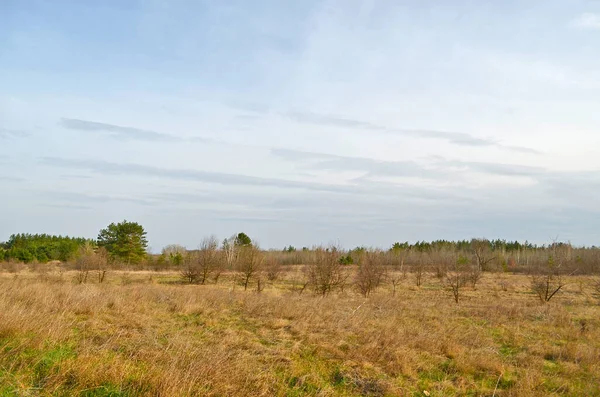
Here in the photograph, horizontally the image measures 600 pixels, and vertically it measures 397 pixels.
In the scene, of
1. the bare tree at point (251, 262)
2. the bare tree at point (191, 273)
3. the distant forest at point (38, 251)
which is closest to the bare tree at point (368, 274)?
the bare tree at point (251, 262)

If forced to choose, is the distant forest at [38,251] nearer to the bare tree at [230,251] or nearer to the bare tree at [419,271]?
the bare tree at [230,251]

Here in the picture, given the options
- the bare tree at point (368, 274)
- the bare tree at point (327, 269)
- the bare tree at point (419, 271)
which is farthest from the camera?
the bare tree at point (419, 271)

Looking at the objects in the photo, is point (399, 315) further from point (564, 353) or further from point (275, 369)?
point (275, 369)

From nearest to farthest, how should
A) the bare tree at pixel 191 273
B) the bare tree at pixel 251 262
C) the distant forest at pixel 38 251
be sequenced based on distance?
the bare tree at pixel 251 262
the bare tree at pixel 191 273
the distant forest at pixel 38 251

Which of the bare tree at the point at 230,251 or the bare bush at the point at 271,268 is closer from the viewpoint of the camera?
the bare bush at the point at 271,268

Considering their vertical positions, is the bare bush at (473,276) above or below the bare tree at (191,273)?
above

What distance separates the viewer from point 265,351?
907cm

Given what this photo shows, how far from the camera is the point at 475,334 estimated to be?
42.4 feet

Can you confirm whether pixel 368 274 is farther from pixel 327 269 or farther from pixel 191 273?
pixel 191 273

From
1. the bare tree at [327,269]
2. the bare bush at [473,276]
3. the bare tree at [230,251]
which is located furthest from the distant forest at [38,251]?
the bare bush at [473,276]

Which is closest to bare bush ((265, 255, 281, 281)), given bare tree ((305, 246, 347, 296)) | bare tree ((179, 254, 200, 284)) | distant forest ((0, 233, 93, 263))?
bare tree ((179, 254, 200, 284))

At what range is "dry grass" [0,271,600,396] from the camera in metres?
5.79

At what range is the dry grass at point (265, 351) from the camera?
5789 mm

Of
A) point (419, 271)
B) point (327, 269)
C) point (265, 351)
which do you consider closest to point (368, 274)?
point (327, 269)
